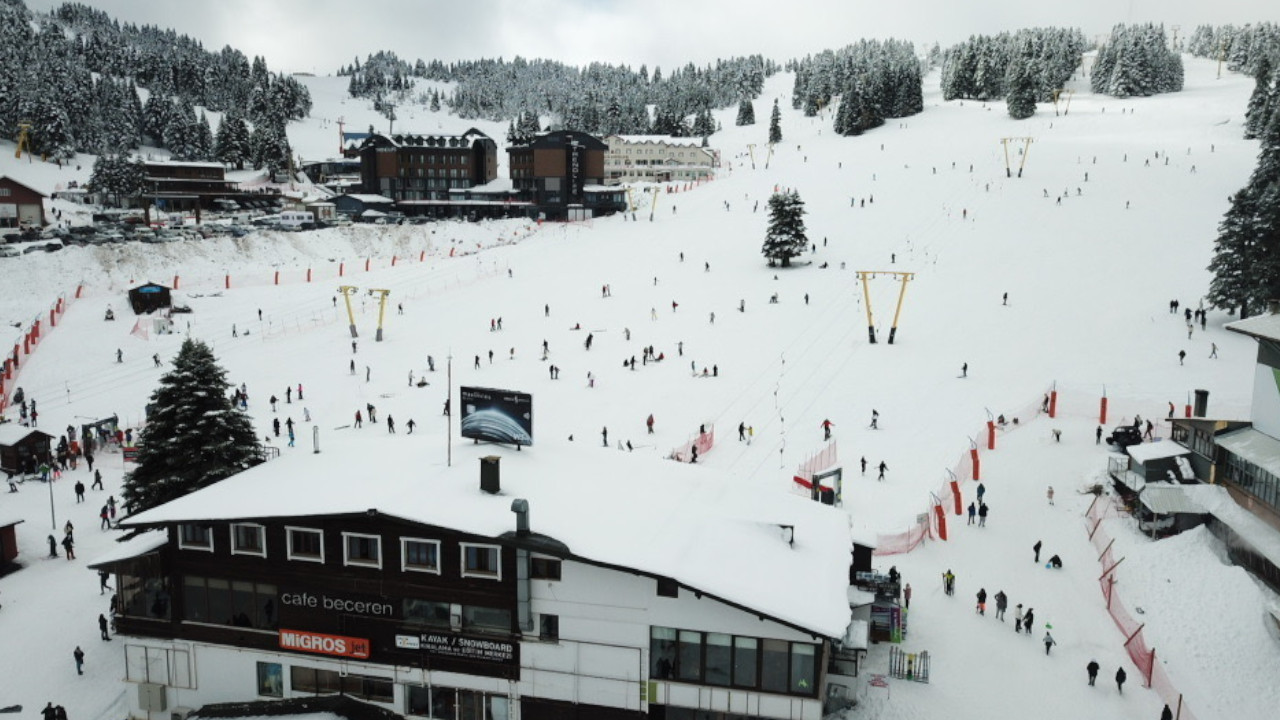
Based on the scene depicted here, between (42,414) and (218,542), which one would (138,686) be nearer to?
(218,542)

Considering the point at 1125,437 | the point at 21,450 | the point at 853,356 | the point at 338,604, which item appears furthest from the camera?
the point at 853,356

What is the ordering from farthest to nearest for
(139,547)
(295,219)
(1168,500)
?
(295,219)
(1168,500)
(139,547)

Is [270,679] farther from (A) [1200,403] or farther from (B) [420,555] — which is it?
(A) [1200,403]

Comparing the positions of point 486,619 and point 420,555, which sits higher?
point 420,555

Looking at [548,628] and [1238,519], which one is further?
[1238,519]

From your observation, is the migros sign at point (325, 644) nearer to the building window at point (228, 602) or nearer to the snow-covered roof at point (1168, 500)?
the building window at point (228, 602)

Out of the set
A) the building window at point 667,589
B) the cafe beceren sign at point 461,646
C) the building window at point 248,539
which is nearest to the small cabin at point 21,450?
the building window at point 248,539

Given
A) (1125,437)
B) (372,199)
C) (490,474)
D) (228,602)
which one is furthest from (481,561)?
(372,199)

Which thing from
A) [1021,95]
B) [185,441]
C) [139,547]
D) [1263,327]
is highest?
[1021,95]

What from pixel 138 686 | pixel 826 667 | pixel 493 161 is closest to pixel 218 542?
pixel 138 686
